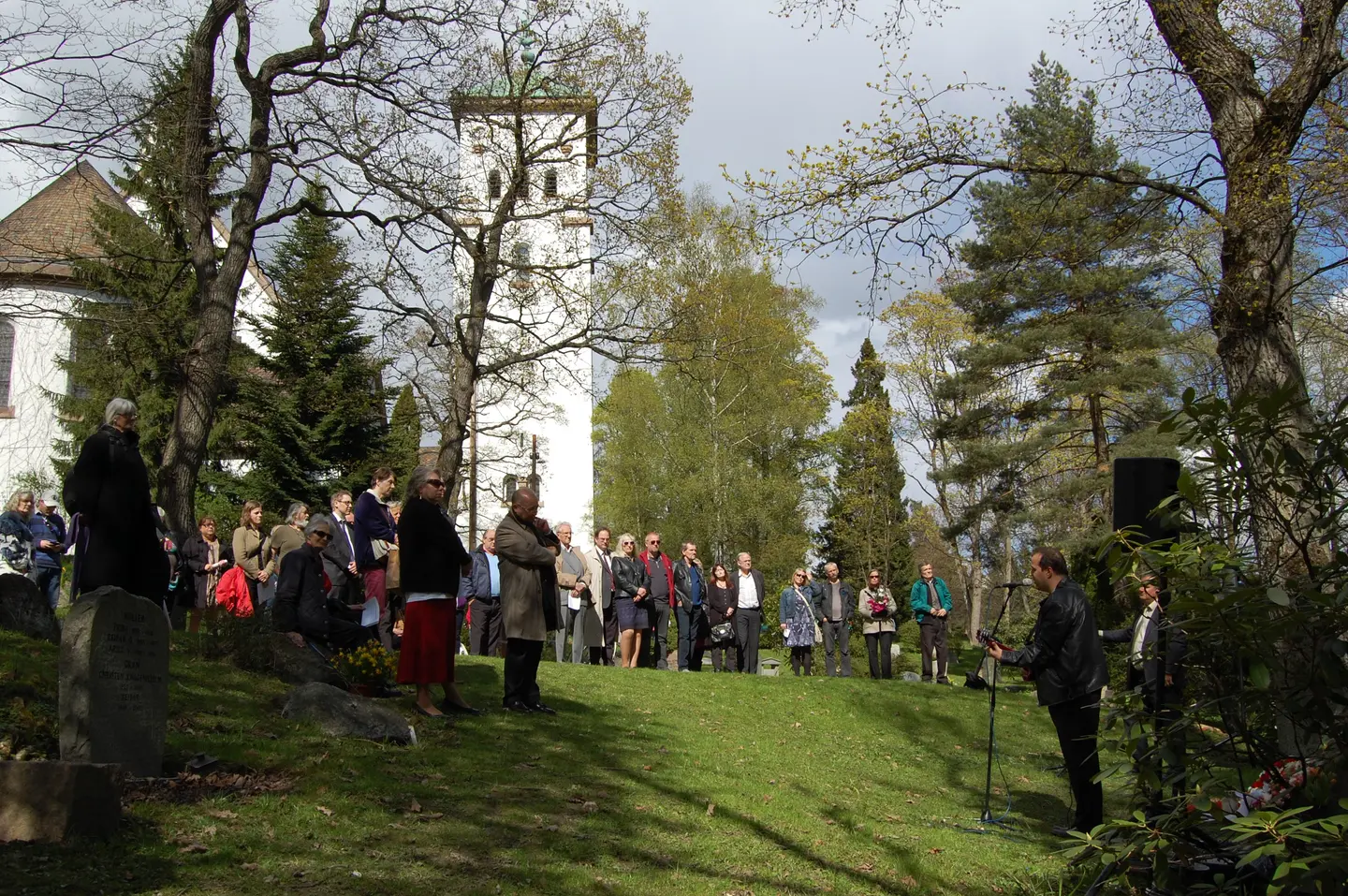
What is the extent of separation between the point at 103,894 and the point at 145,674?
2127 mm

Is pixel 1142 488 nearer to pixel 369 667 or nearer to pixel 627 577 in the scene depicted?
pixel 369 667

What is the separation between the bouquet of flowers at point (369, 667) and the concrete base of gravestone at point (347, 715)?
1.54 metres

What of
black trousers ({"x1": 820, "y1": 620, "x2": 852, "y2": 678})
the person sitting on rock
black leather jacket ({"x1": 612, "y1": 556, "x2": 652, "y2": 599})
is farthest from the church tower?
the person sitting on rock

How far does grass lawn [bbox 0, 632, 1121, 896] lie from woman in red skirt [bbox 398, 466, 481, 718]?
48 centimetres

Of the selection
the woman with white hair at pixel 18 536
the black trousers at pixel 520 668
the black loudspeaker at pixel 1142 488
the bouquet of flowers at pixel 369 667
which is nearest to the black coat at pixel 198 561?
the woman with white hair at pixel 18 536

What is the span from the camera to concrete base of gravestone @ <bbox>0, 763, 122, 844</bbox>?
17.5ft

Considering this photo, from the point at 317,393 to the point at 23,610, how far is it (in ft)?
72.0

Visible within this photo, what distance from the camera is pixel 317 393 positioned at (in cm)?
3180

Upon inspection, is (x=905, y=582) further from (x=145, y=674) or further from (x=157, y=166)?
(x=145, y=674)

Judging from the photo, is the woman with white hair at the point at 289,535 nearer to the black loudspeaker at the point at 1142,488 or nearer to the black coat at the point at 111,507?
the black coat at the point at 111,507

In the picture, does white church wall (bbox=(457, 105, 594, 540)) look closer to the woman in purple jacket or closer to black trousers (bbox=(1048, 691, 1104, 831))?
the woman in purple jacket

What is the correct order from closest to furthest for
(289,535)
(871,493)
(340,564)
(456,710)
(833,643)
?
(456,710) < (340,564) < (289,535) < (833,643) < (871,493)

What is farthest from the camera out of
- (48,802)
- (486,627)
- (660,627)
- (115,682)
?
(660,627)

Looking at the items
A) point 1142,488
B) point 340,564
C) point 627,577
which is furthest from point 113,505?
point 627,577
